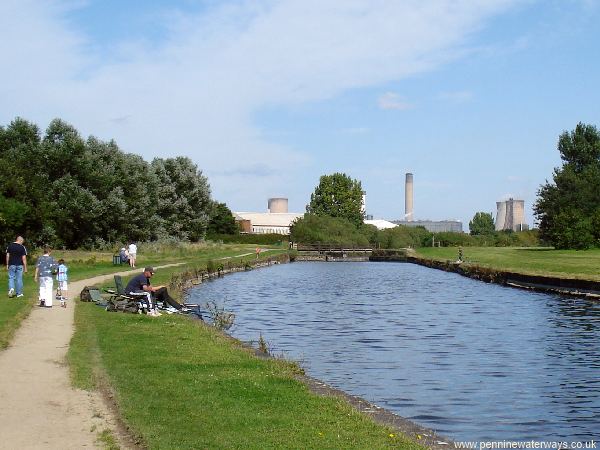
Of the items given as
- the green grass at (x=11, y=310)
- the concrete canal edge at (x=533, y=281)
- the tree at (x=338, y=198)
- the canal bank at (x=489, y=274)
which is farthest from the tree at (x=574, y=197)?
the green grass at (x=11, y=310)

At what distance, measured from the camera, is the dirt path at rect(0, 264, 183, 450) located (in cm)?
1021

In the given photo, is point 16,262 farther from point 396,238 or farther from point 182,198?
point 396,238

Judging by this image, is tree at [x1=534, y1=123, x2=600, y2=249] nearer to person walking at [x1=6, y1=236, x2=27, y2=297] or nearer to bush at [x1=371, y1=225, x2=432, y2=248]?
bush at [x1=371, y1=225, x2=432, y2=248]

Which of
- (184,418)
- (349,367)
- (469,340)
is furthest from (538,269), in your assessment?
(184,418)

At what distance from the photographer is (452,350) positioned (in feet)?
81.2

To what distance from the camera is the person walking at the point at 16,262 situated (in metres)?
27.2

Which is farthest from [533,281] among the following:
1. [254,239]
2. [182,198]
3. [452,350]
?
[254,239]

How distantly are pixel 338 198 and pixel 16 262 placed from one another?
5192 inches

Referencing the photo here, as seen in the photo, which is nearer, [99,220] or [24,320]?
[24,320]

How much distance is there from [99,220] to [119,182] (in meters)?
4.66

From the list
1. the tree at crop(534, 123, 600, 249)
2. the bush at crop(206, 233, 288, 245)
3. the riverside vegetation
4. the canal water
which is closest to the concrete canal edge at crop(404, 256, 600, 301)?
the canal water

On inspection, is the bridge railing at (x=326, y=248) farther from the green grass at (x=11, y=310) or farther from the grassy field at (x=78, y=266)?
the green grass at (x=11, y=310)

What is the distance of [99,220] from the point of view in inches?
2872

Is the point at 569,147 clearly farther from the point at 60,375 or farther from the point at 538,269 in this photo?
the point at 60,375
